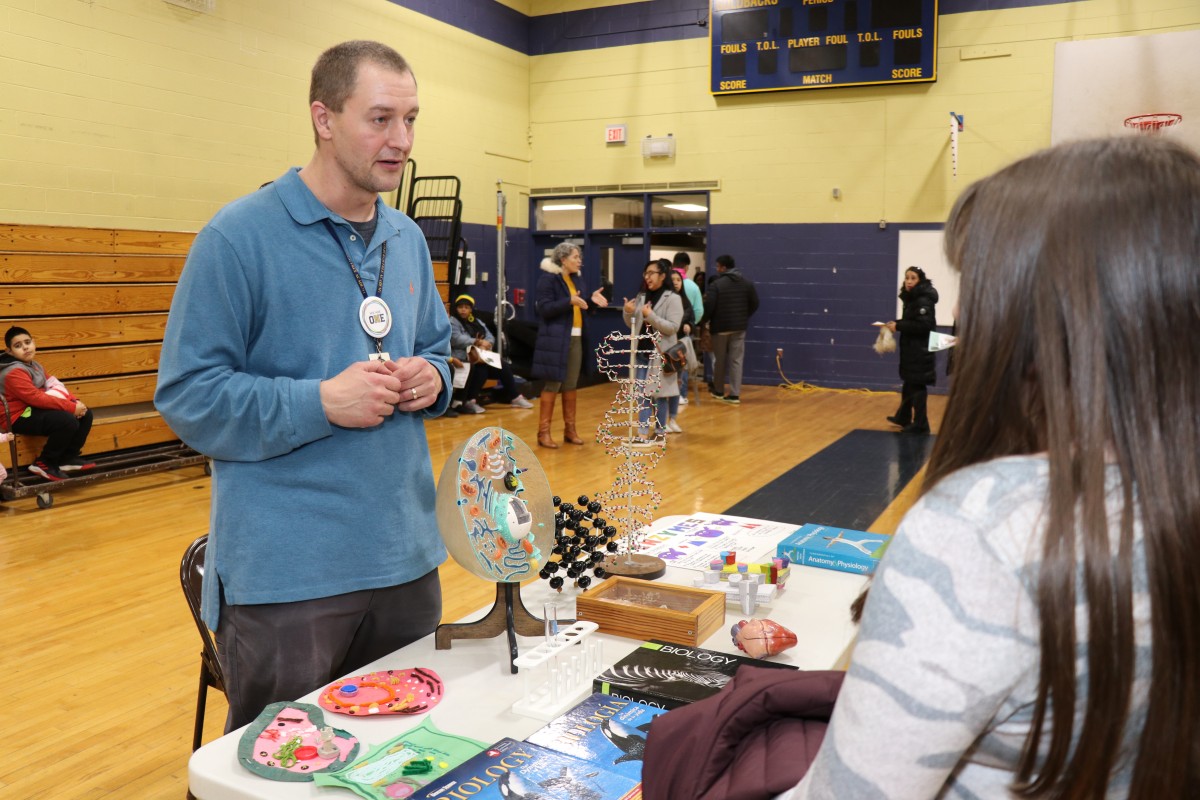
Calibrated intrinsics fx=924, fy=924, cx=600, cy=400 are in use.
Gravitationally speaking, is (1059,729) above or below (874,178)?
below

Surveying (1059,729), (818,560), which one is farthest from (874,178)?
(1059,729)

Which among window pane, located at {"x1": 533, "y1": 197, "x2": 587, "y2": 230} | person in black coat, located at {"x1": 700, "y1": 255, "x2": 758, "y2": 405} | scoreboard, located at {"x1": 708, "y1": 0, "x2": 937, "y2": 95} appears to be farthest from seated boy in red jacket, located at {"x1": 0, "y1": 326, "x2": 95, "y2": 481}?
scoreboard, located at {"x1": 708, "y1": 0, "x2": 937, "y2": 95}

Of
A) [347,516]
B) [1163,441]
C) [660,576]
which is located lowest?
[660,576]

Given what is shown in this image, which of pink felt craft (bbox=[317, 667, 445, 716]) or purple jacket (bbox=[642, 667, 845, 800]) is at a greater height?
purple jacket (bbox=[642, 667, 845, 800])

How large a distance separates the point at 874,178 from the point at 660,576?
1006 cm

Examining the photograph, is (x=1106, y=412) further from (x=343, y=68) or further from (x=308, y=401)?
(x=343, y=68)

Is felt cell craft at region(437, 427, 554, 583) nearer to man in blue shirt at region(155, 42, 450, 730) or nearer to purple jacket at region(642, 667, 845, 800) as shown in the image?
man in blue shirt at region(155, 42, 450, 730)

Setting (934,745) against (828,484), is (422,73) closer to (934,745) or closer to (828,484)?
(828,484)

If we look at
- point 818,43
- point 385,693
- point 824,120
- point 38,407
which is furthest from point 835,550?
point 818,43

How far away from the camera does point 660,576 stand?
Answer: 2.14 metres

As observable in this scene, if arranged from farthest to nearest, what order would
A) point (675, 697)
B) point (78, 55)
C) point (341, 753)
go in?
1. point (78, 55)
2. point (675, 697)
3. point (341, 753)

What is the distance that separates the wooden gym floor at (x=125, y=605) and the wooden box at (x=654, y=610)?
467 mm

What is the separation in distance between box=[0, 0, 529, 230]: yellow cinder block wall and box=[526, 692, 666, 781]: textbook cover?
6900mm

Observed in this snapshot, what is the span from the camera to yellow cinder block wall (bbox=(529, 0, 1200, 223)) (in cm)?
1043
